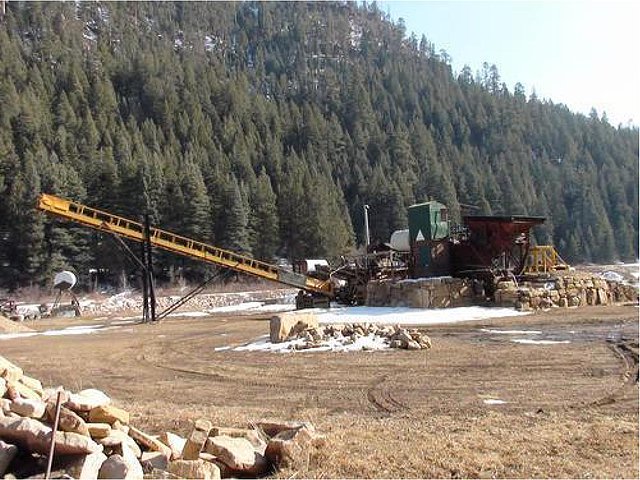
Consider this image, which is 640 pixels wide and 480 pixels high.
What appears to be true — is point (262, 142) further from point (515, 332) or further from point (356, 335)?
point (356, 335)

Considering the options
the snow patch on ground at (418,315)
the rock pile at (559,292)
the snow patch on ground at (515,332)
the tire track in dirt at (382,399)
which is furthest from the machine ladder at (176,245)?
the tire track in dirt at (382,399)

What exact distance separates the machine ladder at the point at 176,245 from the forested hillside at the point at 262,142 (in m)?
27.7

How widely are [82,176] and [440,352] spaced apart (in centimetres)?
6343

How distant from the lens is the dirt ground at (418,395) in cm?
651

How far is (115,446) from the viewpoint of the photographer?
6141 mm

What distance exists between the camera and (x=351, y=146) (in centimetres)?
11606

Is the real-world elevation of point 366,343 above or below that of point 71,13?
below

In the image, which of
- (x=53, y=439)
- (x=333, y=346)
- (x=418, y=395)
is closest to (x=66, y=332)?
(x=333, y=346)

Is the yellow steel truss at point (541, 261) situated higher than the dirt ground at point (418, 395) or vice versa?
the yellow steel truss at point (541, 261)

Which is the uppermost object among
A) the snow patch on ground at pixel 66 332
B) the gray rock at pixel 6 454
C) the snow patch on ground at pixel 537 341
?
the gray rock at pixel 6 454

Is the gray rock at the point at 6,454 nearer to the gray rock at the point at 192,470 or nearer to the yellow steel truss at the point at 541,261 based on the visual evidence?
the gray rock at the point at 192,470

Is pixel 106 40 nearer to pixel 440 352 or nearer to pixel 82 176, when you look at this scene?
pixel 82 176

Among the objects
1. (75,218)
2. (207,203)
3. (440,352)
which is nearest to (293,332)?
(440,352)

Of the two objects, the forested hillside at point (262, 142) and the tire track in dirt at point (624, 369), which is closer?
the tire track in dirt at point (624, 369)
